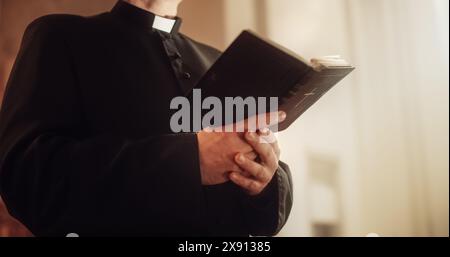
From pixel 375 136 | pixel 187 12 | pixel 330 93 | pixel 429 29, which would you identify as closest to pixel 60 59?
pixel 187 12

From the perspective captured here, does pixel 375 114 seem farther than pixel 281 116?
Yes

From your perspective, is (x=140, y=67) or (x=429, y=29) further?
(x=429, y=29)

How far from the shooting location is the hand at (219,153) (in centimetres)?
71

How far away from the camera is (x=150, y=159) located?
2.43ft

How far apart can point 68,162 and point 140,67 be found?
0.31 meters

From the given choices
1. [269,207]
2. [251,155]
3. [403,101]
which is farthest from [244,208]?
[403,101]

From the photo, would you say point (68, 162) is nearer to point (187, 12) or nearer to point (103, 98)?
point (103, 98)

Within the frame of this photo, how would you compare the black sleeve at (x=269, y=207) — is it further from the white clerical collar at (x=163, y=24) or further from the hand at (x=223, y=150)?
the white clerical collar at (x=163, y=24)

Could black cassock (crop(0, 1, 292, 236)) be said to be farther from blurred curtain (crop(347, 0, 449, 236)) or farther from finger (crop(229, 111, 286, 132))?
blurred curtain (crop(347, 0, 449, 236))

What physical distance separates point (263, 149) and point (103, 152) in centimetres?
29

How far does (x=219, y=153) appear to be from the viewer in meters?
0.72

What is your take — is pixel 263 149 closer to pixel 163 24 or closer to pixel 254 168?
pixel 254 168

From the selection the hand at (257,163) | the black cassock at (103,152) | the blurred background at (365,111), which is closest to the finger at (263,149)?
the hand at (257,163)
